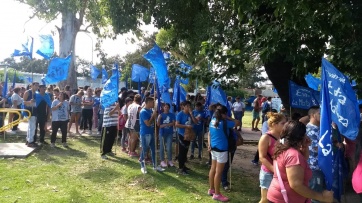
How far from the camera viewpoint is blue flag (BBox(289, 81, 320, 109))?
7.76 metres

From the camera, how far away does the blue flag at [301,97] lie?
7.76m

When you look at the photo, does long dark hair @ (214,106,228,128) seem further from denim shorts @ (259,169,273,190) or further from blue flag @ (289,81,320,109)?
blue flag @ (289,81,320,109)

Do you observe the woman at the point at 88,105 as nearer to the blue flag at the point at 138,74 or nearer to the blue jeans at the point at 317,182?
the blue flag at the point at 138,74

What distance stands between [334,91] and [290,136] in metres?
1.55

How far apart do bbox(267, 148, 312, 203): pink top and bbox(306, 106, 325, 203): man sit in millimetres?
1467

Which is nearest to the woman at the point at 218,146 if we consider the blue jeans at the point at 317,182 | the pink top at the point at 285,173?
the blue jeans at the point at 317,182

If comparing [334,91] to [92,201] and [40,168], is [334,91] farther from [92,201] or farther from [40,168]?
[40,168]

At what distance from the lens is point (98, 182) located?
7.43 meters

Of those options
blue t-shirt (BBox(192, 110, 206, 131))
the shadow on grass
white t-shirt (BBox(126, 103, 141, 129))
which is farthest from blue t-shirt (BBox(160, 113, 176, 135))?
the shadow on grass

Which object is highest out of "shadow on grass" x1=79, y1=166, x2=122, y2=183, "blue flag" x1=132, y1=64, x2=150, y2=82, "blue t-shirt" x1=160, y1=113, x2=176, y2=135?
"blue flag" x1=132, y1=64, x2=150, y2=82

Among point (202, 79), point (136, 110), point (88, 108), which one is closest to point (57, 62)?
point (88, 108)

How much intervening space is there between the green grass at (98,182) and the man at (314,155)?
7.11ft

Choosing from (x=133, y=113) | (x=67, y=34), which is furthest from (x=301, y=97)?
(x=67, y=34)

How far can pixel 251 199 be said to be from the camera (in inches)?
269
